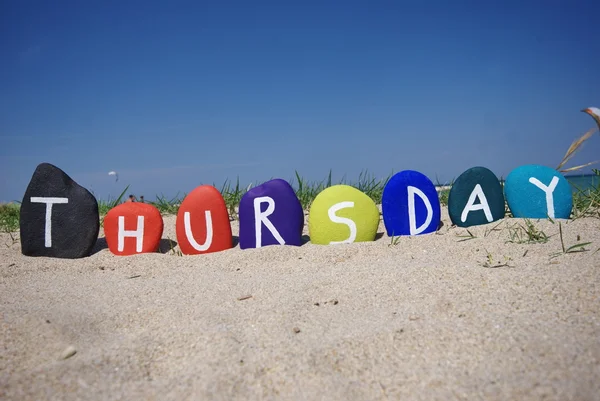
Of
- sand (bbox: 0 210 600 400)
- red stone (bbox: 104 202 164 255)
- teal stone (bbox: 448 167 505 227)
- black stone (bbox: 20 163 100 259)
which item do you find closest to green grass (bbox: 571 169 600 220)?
teal stone (bbox: 448 167 505 227)

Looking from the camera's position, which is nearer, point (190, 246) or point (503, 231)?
point (503, 231)

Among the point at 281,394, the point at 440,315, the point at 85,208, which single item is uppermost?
the point at 85,208

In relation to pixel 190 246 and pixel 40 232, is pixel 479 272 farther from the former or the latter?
pixel 40 232

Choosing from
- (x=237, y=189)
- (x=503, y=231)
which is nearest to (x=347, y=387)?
(x=503, y=231)

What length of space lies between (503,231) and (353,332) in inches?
66.7

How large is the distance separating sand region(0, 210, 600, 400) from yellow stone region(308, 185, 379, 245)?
20.2 inches

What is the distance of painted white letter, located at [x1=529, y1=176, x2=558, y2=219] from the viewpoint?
313 cm

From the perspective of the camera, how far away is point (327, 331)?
5.03ft

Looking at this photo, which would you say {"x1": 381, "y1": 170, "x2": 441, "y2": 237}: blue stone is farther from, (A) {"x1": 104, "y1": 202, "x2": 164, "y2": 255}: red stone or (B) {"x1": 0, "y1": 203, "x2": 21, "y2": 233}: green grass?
(B) {"x1": 0, "y1": 203, "x2": 21, "y2": 233}: green grass

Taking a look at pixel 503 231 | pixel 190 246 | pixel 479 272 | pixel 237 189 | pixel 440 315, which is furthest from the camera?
pixel 237 189

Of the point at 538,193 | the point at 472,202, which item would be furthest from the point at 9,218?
the point at 538,193

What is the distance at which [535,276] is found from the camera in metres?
1.79

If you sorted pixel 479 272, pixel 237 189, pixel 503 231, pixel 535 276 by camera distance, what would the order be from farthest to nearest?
pixel 237 189, pixel 503 231, pixel 479 272, pixel 535 276

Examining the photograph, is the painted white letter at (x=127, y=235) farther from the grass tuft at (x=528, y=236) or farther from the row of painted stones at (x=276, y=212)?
the grass tuft at (x=528, y=236)
